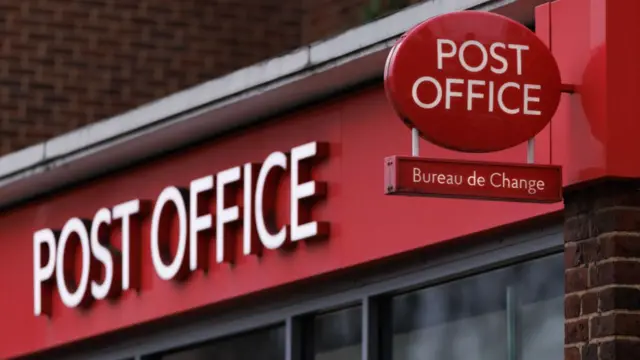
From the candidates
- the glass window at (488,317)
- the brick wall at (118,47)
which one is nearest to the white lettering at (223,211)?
the glass window at (488,317)

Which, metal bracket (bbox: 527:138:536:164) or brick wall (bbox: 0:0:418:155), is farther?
brick wall (bbox: 0:0:418:155)

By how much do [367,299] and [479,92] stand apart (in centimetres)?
250

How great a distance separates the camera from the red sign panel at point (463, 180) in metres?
8.59

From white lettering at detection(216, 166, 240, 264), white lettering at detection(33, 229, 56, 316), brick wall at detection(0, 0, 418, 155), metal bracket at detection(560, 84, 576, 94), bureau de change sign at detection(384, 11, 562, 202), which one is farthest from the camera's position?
brick wall at detection(0, 0, 418, 155)

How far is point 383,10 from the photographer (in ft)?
47.3

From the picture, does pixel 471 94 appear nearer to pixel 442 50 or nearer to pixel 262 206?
pixel 442 50

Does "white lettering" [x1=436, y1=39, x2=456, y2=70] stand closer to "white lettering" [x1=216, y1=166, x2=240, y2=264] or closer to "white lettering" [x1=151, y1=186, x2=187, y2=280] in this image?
"white lettering" [x1=216, y1=166, x2=240, y2=264]

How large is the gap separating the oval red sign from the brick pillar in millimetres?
479

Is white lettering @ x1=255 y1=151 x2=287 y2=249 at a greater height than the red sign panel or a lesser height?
greater

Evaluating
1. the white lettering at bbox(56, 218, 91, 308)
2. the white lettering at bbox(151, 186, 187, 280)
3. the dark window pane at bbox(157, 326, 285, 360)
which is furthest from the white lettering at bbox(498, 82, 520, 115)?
the white lettering at bbox(56, 218, 91, 308)

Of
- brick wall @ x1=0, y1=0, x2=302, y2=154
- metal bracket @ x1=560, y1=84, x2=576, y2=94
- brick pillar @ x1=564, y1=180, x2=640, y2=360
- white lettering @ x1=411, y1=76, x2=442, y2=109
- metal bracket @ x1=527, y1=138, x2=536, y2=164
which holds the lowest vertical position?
brick pillar @ x1=564, y1=180, x2=640, y2=360

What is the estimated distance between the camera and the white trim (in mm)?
10454

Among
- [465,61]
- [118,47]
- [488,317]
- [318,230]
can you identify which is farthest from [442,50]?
[118,47]

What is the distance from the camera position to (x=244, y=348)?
40.7ft
